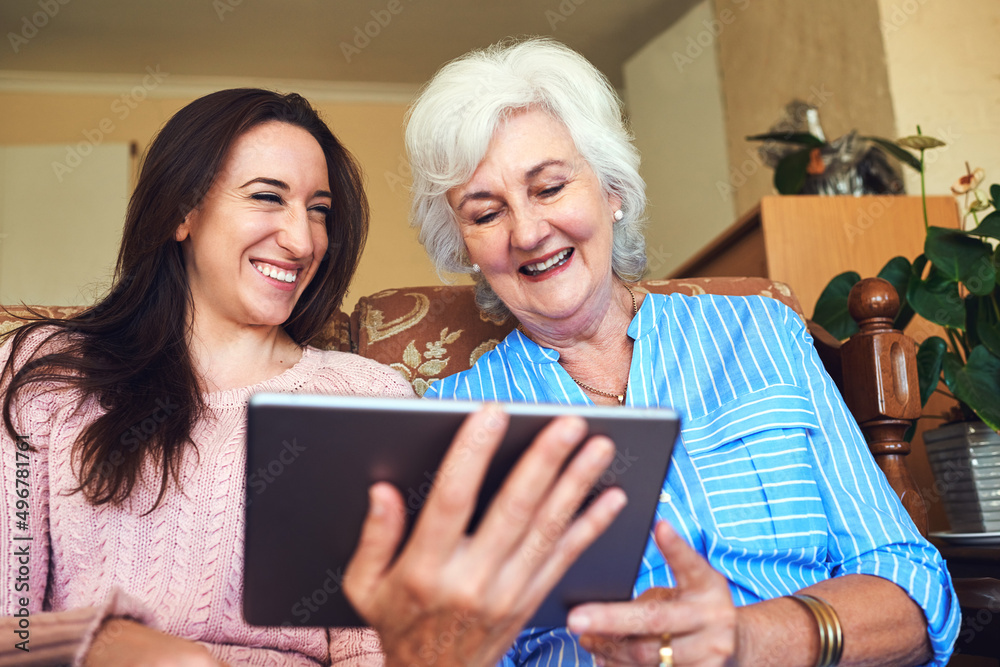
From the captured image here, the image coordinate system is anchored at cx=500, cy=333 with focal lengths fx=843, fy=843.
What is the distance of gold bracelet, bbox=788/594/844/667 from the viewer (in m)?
0.92

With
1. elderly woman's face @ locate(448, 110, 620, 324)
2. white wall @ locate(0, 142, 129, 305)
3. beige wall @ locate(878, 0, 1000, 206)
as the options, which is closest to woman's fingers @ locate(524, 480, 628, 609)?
elderly woman's face @ locate(448, 110, 620, 324)

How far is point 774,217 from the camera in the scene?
2363 millimetres

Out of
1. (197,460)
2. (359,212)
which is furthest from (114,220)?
(197,460)

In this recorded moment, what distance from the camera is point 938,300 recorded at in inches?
66.4

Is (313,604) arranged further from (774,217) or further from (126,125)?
(126,125)

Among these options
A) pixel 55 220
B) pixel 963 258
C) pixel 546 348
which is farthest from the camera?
pixel 55 220

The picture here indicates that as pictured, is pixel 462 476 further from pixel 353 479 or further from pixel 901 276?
pixel 901 276

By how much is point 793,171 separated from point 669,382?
1.54 m

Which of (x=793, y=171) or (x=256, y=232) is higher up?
(x=793, y=171)

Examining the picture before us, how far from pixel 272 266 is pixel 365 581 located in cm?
77

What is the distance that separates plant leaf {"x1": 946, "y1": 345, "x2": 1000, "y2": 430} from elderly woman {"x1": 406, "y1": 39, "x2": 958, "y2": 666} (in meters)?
0.53

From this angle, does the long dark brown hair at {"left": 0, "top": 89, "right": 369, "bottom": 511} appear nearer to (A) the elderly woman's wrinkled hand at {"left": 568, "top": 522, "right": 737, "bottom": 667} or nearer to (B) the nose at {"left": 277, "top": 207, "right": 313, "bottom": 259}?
(B) the nose at {"left": 277, "top": 207, "right": 313, "bottom": 259}

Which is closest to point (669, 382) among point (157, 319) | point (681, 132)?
point (157, 319)

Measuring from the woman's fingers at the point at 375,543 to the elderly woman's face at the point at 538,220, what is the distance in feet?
2.21
